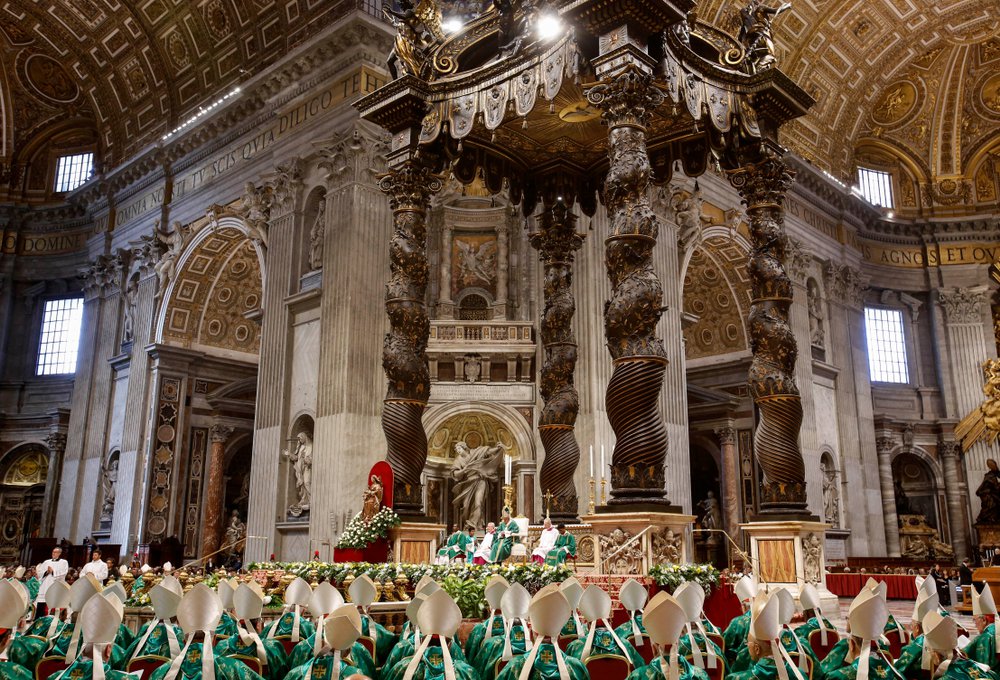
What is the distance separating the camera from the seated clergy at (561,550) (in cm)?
759

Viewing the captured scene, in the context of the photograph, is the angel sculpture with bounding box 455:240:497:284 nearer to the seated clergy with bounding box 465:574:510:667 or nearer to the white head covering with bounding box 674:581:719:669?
the seated clergy with bounding box 465:574:510:667

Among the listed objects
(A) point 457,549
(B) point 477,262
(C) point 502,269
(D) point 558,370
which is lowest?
(A) point 457,549

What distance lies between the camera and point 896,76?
76.6ft

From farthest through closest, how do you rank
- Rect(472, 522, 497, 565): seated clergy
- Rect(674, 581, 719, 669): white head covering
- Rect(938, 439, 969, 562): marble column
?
Rect(938, 439, 969, 562): marble column, Rect(472, 522, 497, 565): seated clergy, Rect(674, 581, 719, 669): white head covering

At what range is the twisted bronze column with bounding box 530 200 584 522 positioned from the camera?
9.20m

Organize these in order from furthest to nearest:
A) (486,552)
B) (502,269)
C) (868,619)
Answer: (502,269), (486,552), (868,619)

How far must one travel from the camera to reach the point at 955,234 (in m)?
24.2

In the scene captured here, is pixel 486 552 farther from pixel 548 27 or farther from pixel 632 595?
pixel 632 595

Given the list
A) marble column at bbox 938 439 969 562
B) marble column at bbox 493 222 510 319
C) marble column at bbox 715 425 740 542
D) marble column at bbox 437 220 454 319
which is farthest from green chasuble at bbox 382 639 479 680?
marble column at bbox 938 439 969 562

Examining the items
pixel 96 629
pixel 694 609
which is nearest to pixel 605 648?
pixel 694 609

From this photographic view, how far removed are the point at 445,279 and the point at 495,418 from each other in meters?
2.85

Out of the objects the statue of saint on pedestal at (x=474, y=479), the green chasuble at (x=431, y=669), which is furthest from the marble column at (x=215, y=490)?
the green chasuble at (x=431, y=669)

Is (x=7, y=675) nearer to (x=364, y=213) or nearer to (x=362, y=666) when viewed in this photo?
(x=362, y=666)

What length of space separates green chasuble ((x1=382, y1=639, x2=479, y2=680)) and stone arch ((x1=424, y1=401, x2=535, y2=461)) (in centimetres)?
1181
